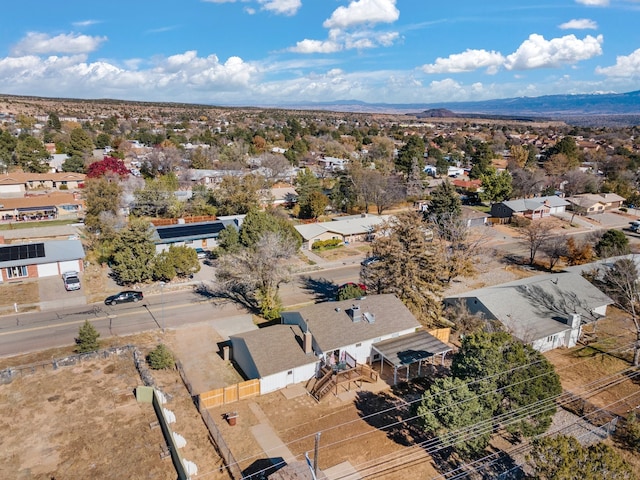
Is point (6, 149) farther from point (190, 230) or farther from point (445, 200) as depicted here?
point (445, 200)

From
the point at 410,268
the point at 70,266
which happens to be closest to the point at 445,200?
the point at 410,268

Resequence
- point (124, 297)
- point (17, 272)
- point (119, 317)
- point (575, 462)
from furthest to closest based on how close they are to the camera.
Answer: point (17, 272) < point (124, 297) < point (119, 317) < point (575, 462)

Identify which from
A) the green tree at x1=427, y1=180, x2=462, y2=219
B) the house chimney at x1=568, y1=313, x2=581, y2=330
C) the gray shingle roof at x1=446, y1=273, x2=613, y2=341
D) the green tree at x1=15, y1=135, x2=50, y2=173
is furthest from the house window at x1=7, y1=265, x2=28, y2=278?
the green tree at x1=15, y1=135, x2=50, y2=173

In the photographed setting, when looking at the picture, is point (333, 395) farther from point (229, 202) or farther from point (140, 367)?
point (229, 202)

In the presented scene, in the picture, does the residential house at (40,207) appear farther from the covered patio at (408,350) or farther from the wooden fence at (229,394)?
the covered patio at (408,350)

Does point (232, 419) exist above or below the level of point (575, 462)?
below

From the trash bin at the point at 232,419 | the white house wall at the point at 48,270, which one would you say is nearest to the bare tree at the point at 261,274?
the trash bin at the point at 232,419

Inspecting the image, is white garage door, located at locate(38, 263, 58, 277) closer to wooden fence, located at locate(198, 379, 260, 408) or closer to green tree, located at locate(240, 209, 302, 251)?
green tree, located at locate(240, 209, 302, 251)
